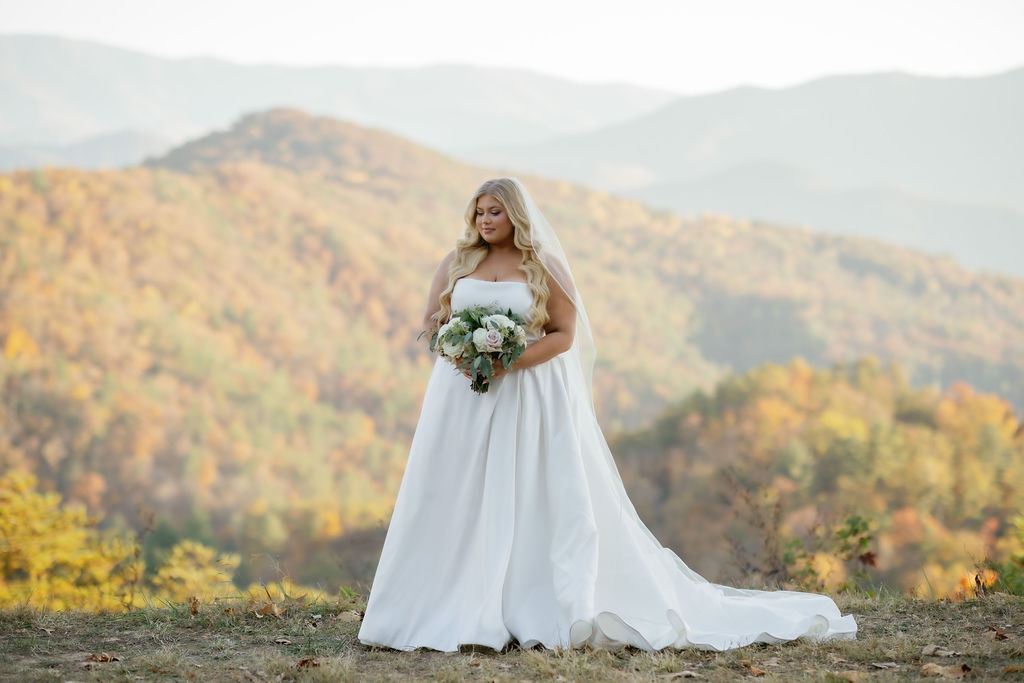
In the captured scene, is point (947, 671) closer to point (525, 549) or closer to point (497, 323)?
point (525, 549)

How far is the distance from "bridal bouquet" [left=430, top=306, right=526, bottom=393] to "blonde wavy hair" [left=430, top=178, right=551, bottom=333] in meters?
0.25

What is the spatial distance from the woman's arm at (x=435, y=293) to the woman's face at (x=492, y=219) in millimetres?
252

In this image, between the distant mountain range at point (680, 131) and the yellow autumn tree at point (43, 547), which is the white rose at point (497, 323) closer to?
the yellow autumn tree at point (43, 547)

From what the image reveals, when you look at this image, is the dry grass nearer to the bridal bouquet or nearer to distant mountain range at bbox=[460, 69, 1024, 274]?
the bridal bouquet

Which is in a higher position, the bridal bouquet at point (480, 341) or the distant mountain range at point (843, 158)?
the distant mountain range at point (843, 158)

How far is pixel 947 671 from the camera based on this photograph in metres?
3.58

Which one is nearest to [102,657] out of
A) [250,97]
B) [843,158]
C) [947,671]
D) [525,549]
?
[525,549]

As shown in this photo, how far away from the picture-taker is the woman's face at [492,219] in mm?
4469

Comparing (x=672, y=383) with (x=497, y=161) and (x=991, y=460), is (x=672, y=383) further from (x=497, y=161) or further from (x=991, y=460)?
(x=497, y=161)

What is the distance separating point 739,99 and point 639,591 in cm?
12898

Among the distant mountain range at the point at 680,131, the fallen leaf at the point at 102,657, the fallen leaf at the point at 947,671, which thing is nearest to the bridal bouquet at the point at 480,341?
the fallen leaf at the point at 102,657

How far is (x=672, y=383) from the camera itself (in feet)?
175

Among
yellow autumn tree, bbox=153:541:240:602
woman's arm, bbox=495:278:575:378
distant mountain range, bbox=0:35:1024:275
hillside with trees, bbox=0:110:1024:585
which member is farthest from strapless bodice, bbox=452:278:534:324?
distant mountain range, bbox=0:35:1024:275

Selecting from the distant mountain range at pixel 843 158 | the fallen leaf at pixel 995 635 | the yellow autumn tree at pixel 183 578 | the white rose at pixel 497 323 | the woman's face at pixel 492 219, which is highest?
the distant mountain range at pixel 843 158
